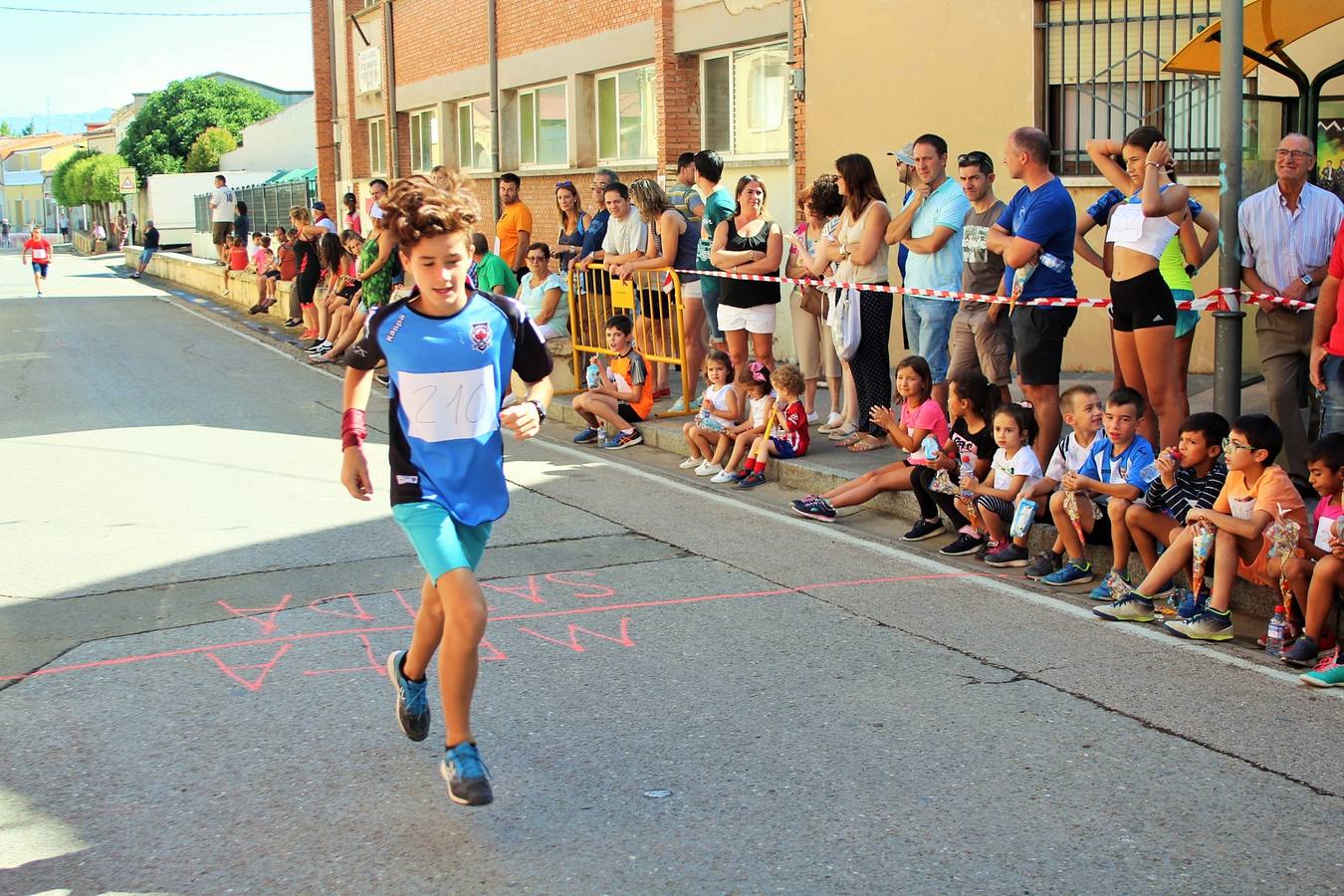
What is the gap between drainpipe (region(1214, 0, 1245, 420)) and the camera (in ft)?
25.2

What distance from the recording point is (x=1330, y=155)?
966cm

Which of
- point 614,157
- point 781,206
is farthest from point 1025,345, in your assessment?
point 614,157

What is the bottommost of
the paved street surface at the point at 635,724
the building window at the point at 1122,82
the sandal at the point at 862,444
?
the paved street surface at the point at 635,724

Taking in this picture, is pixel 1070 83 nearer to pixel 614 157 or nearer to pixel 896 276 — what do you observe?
pixel 896 276

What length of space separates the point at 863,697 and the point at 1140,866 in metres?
1.60

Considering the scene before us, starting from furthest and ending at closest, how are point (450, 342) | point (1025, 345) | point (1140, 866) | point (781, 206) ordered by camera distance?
point (781, 206) < point (1025, 345) < point (450, 342) < point (1140, 866)

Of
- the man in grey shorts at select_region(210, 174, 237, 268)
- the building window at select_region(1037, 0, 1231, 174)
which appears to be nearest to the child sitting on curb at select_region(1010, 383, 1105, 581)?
the building window at select_region(1037, 0, 1231, 174)

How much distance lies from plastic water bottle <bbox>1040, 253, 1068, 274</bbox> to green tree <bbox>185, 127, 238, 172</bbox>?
6218 centimetres

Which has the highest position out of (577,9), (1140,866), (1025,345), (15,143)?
(15,143)

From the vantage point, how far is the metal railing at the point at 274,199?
3862 centimetres

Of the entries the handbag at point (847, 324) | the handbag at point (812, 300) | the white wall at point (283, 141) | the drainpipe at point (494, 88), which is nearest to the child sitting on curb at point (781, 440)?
the handbag at point (847, 324)

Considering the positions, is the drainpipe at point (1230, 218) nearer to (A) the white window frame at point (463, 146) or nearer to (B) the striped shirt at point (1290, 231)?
(B) the striped shirt at point (1290, 231)

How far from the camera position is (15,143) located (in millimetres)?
164250

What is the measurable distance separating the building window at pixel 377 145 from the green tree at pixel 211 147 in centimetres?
3546
